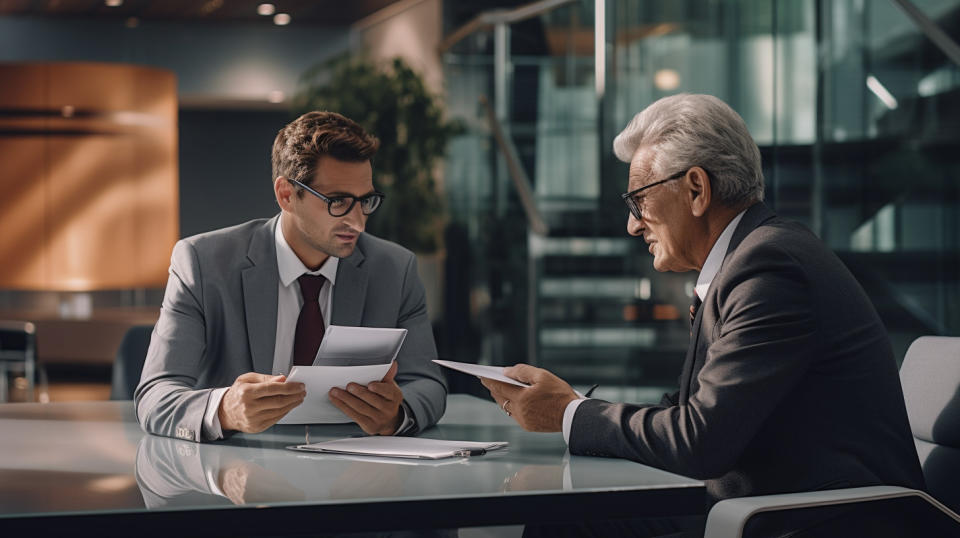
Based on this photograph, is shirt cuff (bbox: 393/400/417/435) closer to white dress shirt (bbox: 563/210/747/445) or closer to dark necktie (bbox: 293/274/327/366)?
dark necktie (bbox: 293/274/327/366)

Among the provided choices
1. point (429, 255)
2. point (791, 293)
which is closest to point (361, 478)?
point (791, 293)

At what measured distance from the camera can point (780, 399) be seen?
5.67 feet

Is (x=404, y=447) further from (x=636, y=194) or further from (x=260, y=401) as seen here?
(x=636, y=194)

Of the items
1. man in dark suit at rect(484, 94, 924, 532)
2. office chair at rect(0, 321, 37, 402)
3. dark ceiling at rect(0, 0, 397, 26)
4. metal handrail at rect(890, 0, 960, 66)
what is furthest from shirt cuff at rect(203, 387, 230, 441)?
dark ceiling at rect(0, 0, 397, 26)

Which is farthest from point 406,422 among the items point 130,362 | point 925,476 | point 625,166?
point 625,166

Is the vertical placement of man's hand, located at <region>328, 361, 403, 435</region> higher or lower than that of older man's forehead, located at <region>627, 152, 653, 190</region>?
lower

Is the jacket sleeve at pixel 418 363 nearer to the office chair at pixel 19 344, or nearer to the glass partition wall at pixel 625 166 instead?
the glass partition wall at pixel 625 166

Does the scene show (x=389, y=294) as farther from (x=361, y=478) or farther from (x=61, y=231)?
(x=61, y=231)

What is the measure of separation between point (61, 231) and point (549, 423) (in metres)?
9.37

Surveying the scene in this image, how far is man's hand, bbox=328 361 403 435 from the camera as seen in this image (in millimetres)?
1968

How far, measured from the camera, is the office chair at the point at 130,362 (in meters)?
2.97

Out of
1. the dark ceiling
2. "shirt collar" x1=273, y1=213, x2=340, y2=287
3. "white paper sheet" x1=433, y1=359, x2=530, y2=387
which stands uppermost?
the dark ceiling

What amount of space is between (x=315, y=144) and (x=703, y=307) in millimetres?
985

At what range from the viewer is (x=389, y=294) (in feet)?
8.13
